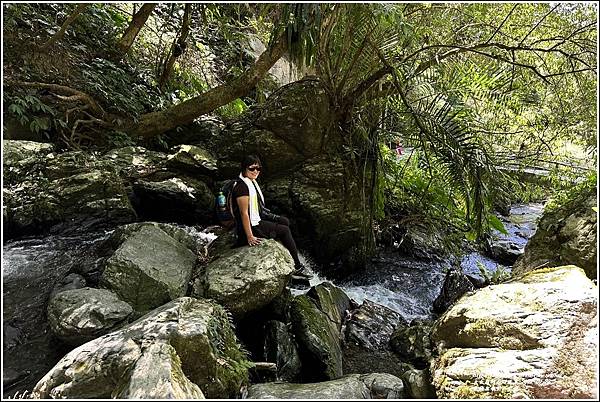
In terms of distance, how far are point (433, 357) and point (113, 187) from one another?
5.06 m

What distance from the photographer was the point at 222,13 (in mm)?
6941

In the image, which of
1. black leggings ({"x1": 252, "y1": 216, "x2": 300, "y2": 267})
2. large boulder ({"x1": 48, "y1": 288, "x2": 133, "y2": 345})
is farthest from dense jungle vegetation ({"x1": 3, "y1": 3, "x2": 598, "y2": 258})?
large boulder ({"x1": 48, "y1": 288, "x2": 133, "y2": 345})

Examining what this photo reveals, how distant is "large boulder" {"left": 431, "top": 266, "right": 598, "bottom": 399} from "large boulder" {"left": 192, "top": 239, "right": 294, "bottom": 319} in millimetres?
1691

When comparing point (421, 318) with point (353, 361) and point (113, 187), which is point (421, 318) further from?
point (113, 187)

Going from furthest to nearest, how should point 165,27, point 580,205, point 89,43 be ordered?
point 165,27, point 89,43, point 580,205

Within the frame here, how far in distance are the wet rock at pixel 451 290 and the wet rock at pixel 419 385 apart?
294 cm

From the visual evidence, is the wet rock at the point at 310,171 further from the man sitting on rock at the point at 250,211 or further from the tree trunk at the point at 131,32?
the tree trunk at the point at 131,32

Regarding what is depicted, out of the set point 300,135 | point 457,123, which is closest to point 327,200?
point 300,135

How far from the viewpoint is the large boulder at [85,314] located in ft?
11.4

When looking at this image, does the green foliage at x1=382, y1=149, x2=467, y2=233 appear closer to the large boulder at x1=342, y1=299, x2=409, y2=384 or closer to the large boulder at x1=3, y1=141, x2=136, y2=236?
the large boulder at x1=342, y1=299, x2=409, y2=384

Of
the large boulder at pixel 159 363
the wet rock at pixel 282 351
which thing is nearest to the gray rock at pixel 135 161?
the wet rock at pixel 282 351

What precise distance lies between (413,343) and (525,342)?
2.25 metres

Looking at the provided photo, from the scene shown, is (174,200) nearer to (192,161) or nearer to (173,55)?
(192,161)

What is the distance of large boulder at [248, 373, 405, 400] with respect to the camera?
9.56ft
